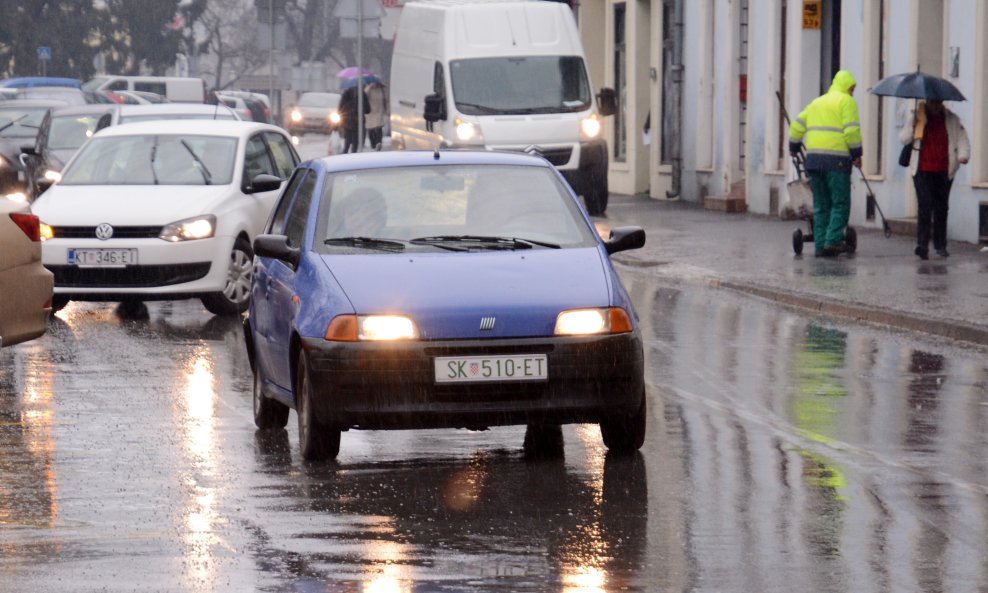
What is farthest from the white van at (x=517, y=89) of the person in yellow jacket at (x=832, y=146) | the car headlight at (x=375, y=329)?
the car headlight at (x=375, y=329)

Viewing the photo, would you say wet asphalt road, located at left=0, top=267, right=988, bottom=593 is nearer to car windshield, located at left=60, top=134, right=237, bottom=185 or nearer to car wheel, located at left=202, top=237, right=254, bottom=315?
car wheel, located at left=202, top=237, right=254, bottom=315

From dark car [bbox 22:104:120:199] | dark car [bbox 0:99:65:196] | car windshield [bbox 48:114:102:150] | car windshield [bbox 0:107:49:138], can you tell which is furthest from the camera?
car windshield [bbox 0:107:49:138]

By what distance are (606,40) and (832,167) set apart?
19554 millimetres

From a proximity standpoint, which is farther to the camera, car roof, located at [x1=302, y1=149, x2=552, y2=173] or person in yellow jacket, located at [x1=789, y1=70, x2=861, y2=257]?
person in yellow jacket, located at [x1=789, y1=70, x2=861, y2=257]

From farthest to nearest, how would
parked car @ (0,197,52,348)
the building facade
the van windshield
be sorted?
the van windshield < the building facade < parked car @ (0,197,52,348)

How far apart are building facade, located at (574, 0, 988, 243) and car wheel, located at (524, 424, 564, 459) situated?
40.8 ft

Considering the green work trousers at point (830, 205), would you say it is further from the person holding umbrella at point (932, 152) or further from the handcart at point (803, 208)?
the person holding umbrella at point (932, 152)

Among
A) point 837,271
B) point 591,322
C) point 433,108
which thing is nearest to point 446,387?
point 591,322

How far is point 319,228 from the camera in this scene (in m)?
10.1

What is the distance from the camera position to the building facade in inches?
961

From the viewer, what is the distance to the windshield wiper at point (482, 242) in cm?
997

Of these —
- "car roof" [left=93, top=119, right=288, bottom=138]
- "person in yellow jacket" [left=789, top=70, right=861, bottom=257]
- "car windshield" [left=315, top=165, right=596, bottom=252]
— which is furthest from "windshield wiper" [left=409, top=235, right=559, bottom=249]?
"person in yellow jacket" [left=789, top=70, right=861, bottom=257]

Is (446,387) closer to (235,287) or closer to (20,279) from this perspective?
(20,279)

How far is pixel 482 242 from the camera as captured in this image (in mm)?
10023
